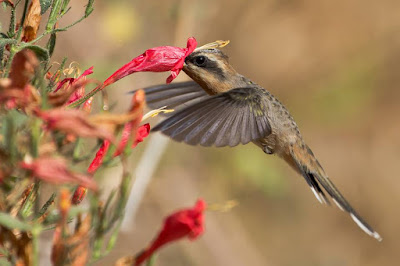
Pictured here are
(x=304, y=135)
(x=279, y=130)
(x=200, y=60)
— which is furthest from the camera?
(x=304, y=135)

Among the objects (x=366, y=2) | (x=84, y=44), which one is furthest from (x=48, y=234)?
(x=366, y=2)

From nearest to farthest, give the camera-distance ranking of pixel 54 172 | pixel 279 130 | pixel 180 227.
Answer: pixel 54 172, pixel 180 227, pixel 279 130

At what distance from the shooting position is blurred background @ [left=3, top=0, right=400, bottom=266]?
5582 millimetres

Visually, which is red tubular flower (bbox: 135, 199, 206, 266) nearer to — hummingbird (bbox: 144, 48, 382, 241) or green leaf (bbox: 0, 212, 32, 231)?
green leaf (bbox: 0, 212, 32, 231)

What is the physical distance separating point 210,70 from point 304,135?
12.2 ft

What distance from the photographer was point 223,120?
2.85 m

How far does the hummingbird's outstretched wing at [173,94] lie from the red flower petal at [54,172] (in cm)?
161

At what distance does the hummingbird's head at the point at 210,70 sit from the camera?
2796 millimetres

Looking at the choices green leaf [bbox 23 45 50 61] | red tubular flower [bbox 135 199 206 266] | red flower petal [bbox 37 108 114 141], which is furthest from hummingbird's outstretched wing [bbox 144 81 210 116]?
red flower petal [bbox 37 108 114 141]

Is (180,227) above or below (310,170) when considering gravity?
above

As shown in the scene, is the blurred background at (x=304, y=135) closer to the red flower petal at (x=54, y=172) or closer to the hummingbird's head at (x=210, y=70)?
the hummingbird's head at (x=210, y=70)

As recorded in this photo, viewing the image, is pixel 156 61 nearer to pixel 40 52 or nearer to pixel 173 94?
pixel 40 52

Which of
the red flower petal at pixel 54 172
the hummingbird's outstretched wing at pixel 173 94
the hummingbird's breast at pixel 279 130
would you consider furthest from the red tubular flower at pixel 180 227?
the hummingbird's breast at pixel 279 130

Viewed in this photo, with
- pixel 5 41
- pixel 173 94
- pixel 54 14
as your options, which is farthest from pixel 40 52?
pixel 173 94
